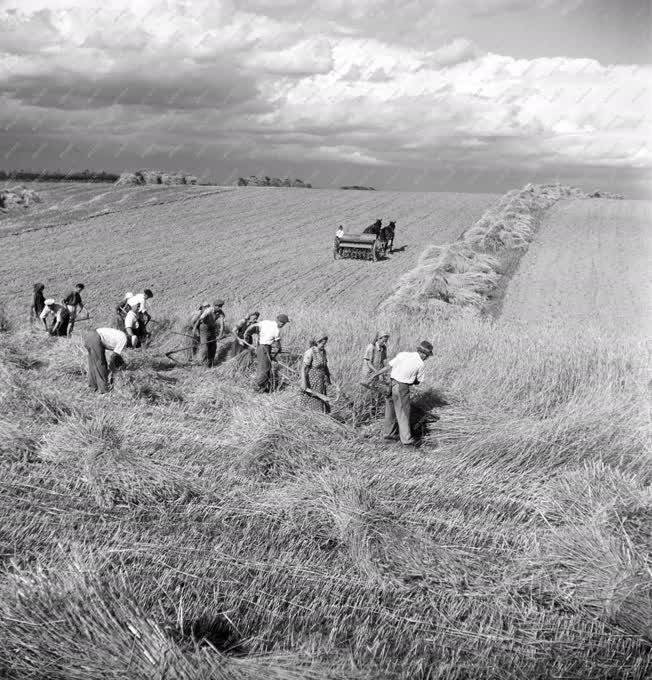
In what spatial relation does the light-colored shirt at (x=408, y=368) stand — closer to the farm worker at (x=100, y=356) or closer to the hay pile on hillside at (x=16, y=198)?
the farm worker at (x=100, y=356)

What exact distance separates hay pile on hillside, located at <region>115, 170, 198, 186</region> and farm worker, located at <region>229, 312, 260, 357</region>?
47.7 meters

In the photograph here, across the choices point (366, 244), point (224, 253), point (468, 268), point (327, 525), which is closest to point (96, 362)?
point (327, 525)

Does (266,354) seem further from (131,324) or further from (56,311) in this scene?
(56,311)

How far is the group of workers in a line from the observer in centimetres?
697

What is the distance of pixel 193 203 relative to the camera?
130 ft

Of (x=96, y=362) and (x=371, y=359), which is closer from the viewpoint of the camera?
(x=371, y=359)

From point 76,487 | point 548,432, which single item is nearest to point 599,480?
point 548,432

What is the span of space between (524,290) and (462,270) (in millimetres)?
2075

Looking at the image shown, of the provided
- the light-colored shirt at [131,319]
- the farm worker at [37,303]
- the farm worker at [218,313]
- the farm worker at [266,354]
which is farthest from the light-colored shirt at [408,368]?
the farm worker at [37,303]

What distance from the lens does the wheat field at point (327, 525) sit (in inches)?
147

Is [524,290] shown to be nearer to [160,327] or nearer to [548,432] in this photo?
[160,327]

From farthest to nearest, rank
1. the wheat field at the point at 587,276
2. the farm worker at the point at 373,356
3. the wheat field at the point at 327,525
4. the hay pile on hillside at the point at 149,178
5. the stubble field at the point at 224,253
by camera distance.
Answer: the hay pile on hillside at the point at 149,178 → the stubble field at the point at 224,253 → the wheat field at the point at 587,276 → the farm worker at the point at 373,356 → the wheat field at the point at 327,525

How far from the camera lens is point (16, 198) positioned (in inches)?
1469

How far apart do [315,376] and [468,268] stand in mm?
13105
